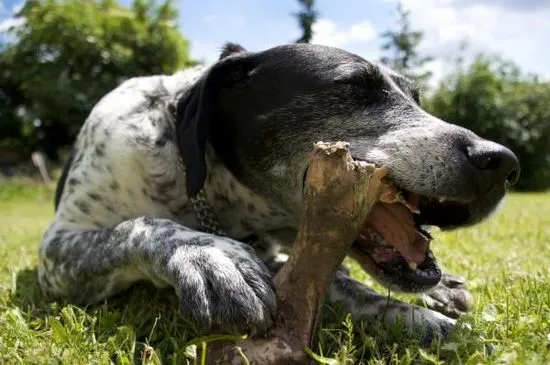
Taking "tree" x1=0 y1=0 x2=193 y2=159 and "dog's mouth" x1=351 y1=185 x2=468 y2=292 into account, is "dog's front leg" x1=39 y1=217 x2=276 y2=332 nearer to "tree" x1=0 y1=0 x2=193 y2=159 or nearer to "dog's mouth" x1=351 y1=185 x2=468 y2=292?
"dog's mouth" x1=351 y1=185 x2=468 y2=292

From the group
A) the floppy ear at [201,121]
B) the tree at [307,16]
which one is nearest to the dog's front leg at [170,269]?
the floppy ear at [201,121]

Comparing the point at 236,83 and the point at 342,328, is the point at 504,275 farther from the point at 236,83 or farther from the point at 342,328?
the point at 236,83

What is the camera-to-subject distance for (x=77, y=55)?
19703 mm

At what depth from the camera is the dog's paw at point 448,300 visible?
222 centimetres

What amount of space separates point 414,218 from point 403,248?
138 mm

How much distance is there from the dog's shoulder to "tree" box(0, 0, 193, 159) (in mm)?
16674

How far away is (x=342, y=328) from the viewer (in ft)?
6.12

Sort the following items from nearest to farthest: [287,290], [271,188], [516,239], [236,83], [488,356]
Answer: [488,356], [287,290], [271,188], [236,83], [516,239]

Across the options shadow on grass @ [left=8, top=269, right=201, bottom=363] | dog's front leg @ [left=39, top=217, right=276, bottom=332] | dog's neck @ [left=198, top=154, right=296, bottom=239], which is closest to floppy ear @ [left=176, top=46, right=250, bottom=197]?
dog's neck @ [left=198, top=154, right=296, bottom=239]

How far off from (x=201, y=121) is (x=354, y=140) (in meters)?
0.67

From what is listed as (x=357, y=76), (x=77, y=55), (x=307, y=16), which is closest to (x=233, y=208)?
(x=357, y=76)

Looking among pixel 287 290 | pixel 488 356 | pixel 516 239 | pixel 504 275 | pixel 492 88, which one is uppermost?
pixel 287 290

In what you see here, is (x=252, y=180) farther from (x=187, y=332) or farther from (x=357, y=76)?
(x=187, y=332)

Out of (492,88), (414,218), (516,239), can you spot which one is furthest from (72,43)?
(414,218)
